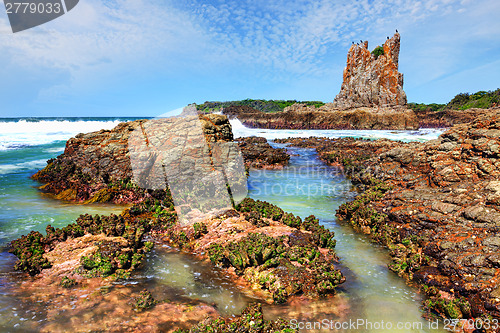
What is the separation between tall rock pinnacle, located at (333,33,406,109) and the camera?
6825 centimetres

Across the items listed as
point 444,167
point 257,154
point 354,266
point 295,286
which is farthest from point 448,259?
point 257,154

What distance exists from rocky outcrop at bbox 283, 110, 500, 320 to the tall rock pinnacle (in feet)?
217

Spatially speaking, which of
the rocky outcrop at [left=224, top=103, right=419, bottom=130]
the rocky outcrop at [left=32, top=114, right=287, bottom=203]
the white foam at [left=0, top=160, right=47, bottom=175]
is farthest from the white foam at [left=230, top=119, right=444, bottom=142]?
the rocky outcrop at [left=32, top=114, right=287, bottom=203]

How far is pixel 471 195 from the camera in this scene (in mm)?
6902

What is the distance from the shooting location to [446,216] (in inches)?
263

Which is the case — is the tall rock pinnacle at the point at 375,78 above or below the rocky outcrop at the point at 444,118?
above

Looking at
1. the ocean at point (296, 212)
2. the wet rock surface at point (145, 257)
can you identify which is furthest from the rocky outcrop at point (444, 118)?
the wet rock surface at point (145, 257)

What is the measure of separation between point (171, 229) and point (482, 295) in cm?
687

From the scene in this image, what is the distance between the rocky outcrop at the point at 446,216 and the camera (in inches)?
189

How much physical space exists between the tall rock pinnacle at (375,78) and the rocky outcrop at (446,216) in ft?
217

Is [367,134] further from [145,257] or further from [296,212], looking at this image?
[145,257]

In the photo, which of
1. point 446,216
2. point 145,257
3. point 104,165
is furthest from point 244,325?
point 104,165

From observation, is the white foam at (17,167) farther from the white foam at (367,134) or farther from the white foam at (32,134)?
the white foam at (367,134)

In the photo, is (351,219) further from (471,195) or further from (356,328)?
(356,328)
